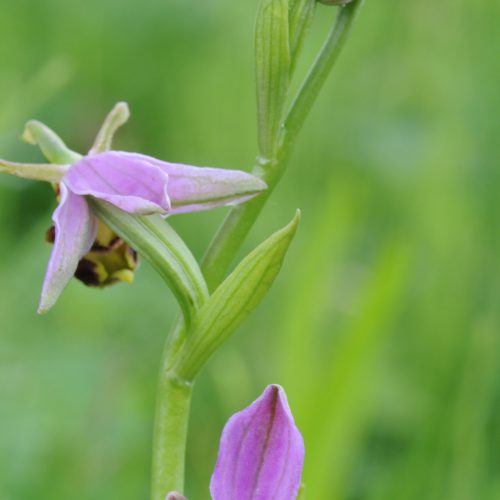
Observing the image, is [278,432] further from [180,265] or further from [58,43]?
[58,43]

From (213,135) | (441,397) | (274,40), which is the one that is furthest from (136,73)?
(274,40)

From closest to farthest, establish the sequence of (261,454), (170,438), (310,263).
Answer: (261,454)
(170,438)
(310,263)

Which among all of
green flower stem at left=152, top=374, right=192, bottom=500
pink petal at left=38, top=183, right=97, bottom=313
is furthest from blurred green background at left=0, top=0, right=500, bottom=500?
pink petal at left=38, top=183, right=97, bottom=313

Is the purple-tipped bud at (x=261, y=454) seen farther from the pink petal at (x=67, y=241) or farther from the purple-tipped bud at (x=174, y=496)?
the pink petal at (x=67, y=241)

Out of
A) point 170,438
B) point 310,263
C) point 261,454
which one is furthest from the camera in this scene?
point 310,263

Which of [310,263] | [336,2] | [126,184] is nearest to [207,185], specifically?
[126,184]

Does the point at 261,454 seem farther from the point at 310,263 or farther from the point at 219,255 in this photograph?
the point at 310,263

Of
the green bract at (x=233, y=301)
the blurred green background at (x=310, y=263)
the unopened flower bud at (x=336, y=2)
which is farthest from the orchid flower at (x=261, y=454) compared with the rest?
the blurred green background at (x=310, y=263)
